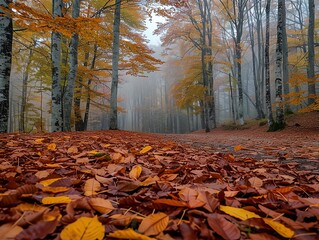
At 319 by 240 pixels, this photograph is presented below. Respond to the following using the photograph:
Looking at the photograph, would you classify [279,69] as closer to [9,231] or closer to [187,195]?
[187,195]

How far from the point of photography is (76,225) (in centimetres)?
64

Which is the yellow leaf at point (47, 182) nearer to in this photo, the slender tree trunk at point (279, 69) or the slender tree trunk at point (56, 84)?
the slender tree trunk at point (56, 84)

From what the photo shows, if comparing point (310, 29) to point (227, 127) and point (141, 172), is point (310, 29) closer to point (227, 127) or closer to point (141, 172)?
point (227, 127)

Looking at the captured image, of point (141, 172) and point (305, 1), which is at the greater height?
point (305, 1)

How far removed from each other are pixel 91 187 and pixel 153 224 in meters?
0.53

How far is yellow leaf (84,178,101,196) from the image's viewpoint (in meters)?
1.04

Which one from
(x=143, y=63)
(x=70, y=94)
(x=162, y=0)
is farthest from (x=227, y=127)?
A: (x=70, y=94)

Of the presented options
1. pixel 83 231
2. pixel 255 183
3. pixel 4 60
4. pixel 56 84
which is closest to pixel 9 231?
pixel 83 231

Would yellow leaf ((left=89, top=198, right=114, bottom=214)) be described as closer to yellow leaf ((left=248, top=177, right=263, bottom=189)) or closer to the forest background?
yellow leaf ((left=248, top=177, right=263, bottom=189))

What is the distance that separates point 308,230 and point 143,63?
8815mm

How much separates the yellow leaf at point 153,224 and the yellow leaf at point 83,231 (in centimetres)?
13

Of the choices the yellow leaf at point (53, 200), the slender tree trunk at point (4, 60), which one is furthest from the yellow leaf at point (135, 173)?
the slender tree trunk at point (4, 60)

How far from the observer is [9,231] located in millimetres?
622

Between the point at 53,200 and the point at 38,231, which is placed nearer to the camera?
the point at 38,231
